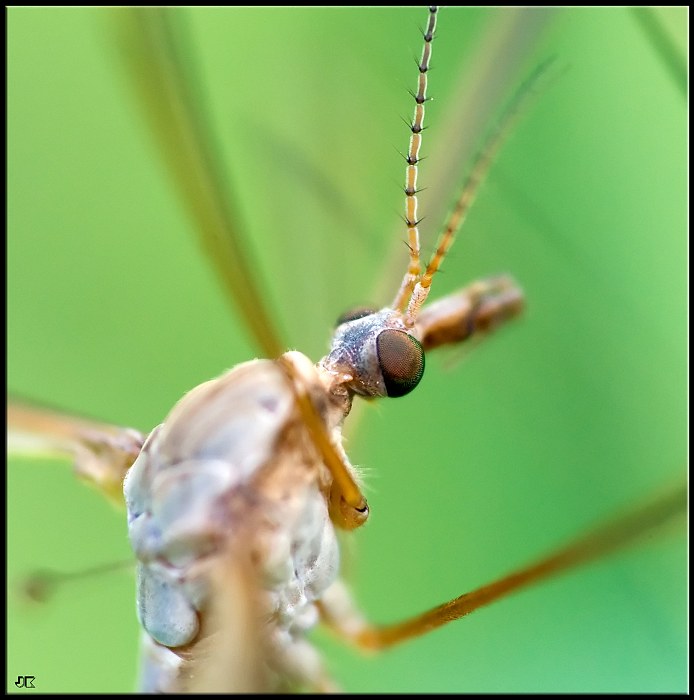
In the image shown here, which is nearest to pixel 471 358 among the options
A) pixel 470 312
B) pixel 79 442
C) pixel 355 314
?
pixel 470 312

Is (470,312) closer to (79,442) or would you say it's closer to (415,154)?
(415,154)

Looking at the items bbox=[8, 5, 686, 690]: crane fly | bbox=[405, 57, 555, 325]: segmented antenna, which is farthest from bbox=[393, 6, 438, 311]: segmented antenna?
bbox=[8, 5, 686, 690]: crane fly

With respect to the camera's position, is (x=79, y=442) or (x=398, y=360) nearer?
(x=398, y=360)

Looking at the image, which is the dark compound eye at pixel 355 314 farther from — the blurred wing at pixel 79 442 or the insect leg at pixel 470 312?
the blurred wing at pixel 79 442

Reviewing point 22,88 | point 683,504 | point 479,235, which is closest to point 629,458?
point 479,235

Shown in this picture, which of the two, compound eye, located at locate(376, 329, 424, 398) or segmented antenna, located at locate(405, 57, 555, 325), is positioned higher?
segmented antenna, located at locate(405, 57, 555, 325)

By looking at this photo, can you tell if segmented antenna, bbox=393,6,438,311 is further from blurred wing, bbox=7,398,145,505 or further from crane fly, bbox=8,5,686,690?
blurred wing, bbox=7,398,145,505

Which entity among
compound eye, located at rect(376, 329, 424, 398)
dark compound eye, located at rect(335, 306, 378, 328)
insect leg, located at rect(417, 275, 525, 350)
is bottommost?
compound eye, located at rect(376, 329, 424, 398)
